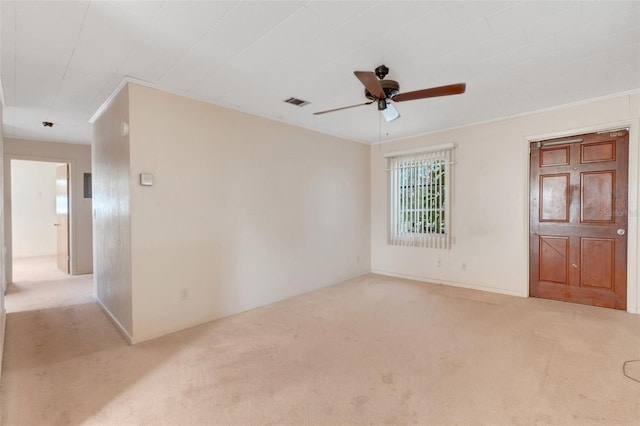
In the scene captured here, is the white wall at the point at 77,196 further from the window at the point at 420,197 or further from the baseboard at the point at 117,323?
the window at the point at 420,197

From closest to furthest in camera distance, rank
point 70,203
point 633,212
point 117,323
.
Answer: point 117,323 → point 633,212 → point 70,203

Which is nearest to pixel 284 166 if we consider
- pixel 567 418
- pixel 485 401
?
pixel 485 401

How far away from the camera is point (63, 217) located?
5949 mm

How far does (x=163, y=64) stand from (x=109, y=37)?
0.44m

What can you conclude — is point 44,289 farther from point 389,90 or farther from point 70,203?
point 389,90

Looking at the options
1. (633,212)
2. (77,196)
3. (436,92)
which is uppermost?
(436,92)

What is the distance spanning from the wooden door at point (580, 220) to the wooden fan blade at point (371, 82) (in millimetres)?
2925

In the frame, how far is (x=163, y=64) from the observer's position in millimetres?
2555

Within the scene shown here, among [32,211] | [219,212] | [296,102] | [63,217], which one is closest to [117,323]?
[219,212]

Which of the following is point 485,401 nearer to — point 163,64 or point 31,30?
point 163,64

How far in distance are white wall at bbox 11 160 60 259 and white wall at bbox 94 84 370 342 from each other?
5943 mm

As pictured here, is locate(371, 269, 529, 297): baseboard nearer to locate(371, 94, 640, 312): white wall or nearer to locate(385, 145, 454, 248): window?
locate(371, 94, 640, 312): white wall

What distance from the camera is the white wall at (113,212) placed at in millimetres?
2928

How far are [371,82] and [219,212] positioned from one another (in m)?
2.17
